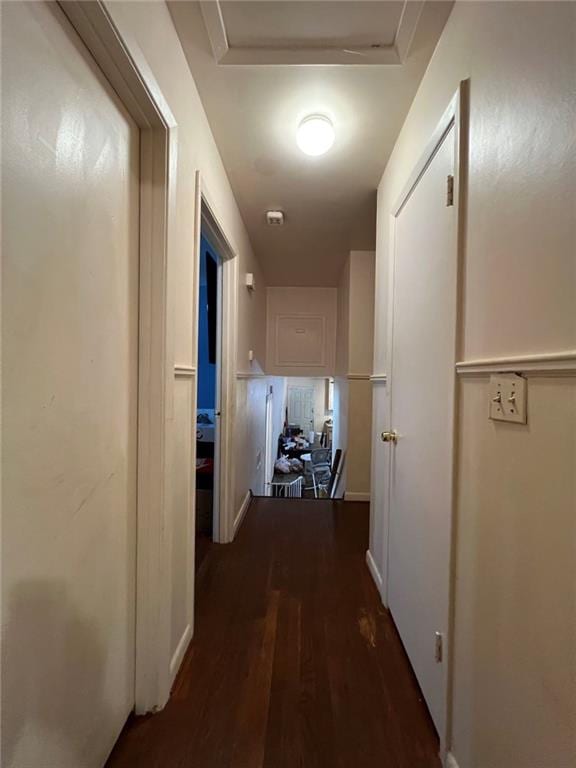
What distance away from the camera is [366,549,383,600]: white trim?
194 cm

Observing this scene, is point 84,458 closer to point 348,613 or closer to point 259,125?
point 348,613

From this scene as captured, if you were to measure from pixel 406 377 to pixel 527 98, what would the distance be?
1016 mm

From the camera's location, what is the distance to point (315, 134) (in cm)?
167

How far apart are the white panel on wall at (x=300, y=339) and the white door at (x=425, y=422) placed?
2.92m

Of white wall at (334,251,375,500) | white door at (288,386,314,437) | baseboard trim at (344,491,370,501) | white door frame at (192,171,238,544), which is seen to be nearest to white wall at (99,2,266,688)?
white door frame at (192,171,238,544)

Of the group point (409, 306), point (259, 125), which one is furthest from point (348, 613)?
point (259, 125)

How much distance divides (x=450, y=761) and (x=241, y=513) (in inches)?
81.2

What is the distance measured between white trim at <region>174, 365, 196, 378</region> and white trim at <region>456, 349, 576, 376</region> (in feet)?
3.29

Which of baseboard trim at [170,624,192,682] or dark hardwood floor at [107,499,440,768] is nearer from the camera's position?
dark hardwood floor at [107,499,440,768]

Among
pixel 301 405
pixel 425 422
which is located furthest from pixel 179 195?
pixel 301 405

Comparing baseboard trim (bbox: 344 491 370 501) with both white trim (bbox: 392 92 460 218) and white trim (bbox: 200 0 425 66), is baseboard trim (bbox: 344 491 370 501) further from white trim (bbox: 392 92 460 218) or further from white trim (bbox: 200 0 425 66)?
white trim (bbox: 200 0 425 66)

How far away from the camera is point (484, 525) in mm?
919

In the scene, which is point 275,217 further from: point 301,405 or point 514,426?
point 301,405

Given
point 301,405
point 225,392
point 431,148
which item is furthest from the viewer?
point 301,405
